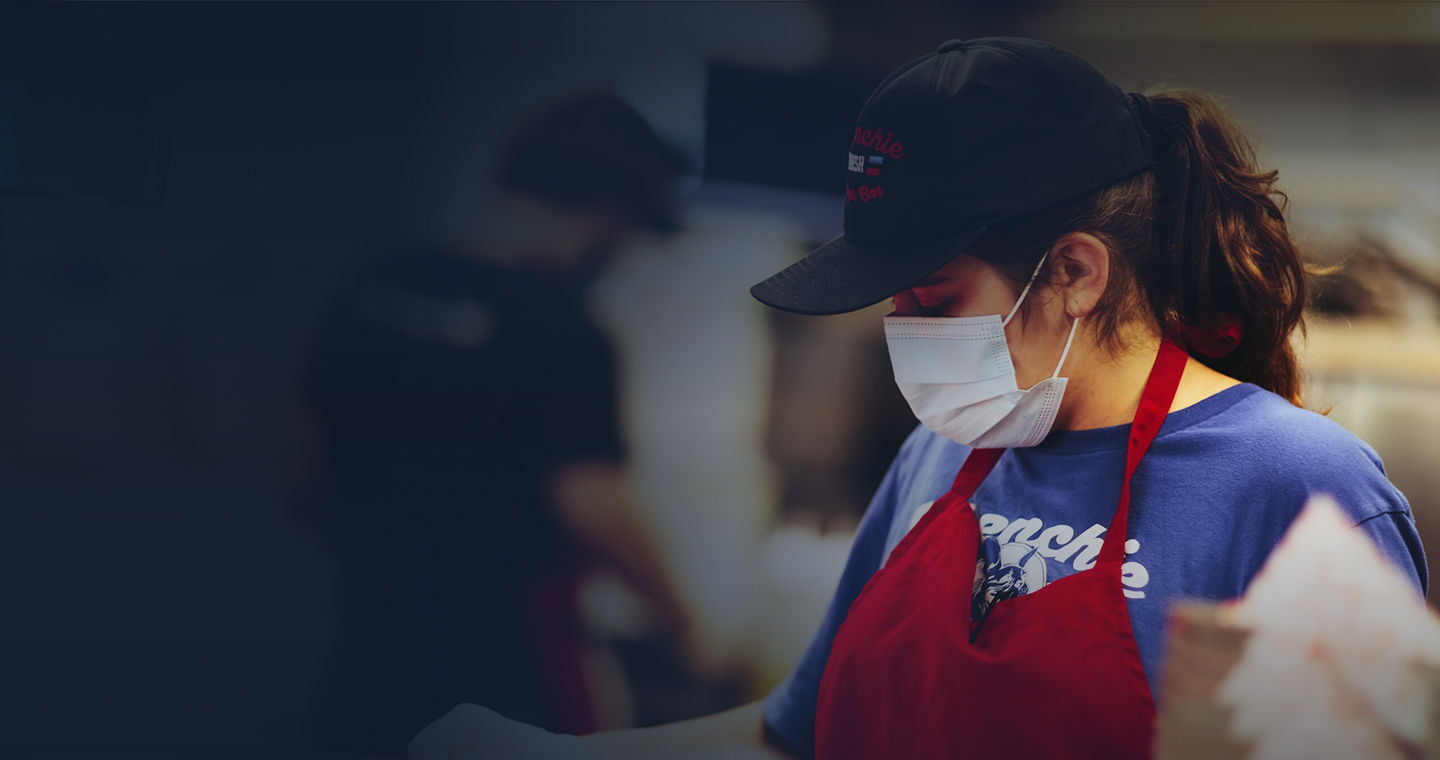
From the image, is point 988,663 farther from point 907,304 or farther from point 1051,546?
point 907,304

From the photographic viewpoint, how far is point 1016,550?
0.72 metres

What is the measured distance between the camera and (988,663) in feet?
2.07

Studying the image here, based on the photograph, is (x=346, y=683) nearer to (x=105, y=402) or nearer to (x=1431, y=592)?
(x=105, y=402)

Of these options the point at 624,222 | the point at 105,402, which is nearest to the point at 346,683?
the point at 105,402

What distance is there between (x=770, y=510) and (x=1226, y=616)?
107cm

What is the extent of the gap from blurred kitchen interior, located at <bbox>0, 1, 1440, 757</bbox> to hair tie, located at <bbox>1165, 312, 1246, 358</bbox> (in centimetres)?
78

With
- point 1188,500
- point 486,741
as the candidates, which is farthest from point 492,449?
point 1188,500

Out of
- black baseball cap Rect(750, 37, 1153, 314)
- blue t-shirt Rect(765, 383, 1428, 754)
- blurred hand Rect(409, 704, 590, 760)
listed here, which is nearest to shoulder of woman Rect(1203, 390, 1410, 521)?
blue t-shirt Rect(765, 383, 1428, 754)

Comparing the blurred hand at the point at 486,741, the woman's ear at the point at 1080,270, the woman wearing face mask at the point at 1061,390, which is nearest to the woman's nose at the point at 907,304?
the woman wearing face mask at the point at 1061,390

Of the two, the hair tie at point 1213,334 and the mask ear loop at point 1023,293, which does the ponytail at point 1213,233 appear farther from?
the mask ear loop at point 1023,293

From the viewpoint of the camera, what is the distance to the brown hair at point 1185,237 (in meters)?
0.68

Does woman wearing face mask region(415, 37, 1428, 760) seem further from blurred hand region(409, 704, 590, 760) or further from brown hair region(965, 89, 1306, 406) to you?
blurred hand region(409, 704, 590, 760)

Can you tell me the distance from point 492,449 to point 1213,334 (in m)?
1.25

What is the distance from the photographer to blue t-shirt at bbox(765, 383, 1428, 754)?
0.58m
